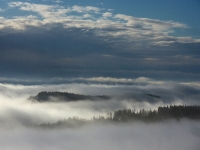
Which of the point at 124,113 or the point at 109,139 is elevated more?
the point at 124,113

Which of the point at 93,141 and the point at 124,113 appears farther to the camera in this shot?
the point at 93,141

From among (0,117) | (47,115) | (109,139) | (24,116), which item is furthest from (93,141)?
(0,117)

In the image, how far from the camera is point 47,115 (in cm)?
4578

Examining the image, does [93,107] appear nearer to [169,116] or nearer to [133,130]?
[169,116]

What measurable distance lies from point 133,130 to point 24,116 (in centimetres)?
2147

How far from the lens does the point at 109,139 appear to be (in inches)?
2051

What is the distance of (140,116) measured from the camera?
46.7 metres

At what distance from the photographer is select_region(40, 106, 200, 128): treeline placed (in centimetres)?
4066

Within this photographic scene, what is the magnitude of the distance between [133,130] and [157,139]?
7.66 meters

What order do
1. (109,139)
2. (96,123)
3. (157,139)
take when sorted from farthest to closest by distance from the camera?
(109,139)
(157,139)
(96,123)

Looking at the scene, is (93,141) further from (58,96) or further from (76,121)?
(58,96)

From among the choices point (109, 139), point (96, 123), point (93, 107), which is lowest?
point (109, 139)

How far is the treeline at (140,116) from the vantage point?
40656mm

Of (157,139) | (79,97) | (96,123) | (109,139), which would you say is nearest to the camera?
(79,97)
